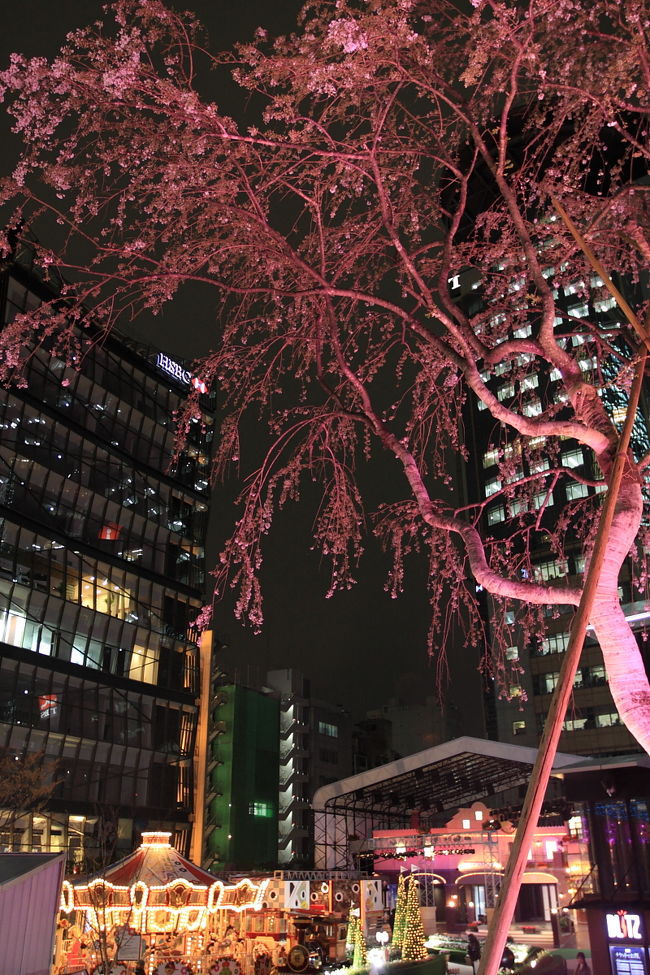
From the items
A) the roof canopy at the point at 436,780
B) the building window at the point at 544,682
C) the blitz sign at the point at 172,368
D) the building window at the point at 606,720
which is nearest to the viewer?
the roof canopy at the point at 436,780

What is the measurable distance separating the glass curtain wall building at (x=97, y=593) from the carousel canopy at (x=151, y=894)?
8.98m

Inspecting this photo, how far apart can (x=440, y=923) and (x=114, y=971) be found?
25476 mm

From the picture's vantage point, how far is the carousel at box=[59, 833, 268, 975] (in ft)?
61.4

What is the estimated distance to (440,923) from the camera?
3819 cm

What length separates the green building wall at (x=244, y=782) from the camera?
46.4 metres

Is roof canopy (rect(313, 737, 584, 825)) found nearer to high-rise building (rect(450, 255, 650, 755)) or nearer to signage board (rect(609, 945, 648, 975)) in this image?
high-rise building (rect(450, 255, 650, 755))

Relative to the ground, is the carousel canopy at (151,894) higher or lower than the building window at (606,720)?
lower

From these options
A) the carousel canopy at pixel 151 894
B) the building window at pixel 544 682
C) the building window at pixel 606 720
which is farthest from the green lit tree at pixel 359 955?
the building window at pixel 544 682

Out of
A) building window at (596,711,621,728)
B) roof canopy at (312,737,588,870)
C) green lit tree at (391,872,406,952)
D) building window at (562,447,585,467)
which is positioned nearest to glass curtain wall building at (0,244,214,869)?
roof canopy at (312,737,588,870)

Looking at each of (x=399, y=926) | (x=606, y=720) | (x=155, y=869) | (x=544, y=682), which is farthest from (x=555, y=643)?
(x=155, y=869)

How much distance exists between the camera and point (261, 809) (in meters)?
49.4

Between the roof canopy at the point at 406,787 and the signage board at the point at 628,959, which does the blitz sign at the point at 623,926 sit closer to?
the signage board at the point at 628,959

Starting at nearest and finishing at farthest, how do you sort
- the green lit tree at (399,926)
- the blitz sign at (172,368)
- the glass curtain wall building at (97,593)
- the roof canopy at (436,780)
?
the green lit tree at (399,926)
the roof canopy at (436,780)
the glass curtain wall building at (97,593)
the blitz sign at (172,368)

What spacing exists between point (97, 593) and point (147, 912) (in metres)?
20.3
